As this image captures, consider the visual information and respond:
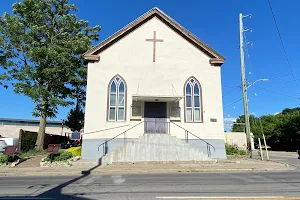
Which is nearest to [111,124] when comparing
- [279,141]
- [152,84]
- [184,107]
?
[152,84]

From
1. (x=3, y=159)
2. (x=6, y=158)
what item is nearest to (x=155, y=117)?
(x=6, y=158)

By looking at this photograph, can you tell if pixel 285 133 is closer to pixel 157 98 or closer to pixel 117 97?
pixel 157 98

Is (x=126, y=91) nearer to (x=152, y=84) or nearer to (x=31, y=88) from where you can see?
(x=152, y=84)

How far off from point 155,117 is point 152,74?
3243mm

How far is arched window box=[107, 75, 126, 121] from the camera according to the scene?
60.8 feet

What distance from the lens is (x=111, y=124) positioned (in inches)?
720

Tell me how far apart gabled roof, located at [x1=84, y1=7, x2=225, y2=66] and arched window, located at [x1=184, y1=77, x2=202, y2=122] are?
2306 millimetres

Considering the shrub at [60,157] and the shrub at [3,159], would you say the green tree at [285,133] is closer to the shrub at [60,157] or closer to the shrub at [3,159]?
the shrub at [60,157]

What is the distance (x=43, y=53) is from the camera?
71.4 ft

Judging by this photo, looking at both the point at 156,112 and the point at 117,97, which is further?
the point at 156,112

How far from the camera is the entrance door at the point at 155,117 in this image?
61.3 feet

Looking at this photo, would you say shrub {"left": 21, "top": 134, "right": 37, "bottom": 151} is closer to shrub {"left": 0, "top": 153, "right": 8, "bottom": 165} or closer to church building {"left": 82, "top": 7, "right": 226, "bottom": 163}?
shrub {"left": 0, "top": 153, "right": 8, "bottom": 165}

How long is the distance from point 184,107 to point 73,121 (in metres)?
15.2

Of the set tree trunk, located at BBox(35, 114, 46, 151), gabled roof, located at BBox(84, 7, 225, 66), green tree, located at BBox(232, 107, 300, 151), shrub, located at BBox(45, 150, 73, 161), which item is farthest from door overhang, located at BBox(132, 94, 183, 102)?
green tree, located at BBox(232, 107, 300, 151)
